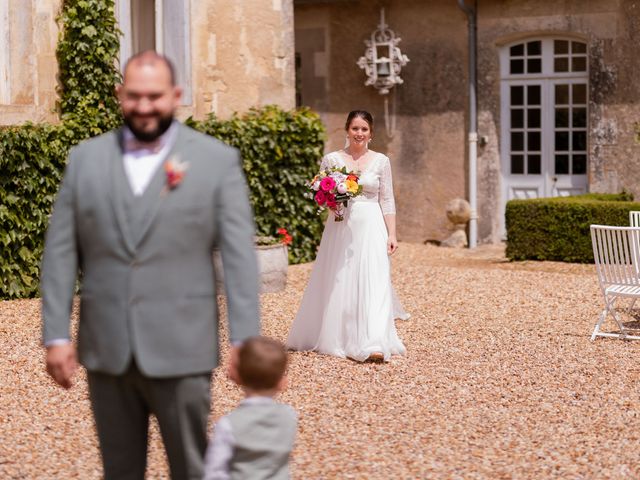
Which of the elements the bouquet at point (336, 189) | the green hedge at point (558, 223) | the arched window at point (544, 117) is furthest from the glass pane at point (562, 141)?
the bouquet at point (336, 189)

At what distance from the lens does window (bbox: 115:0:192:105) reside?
A: 38.1 ft

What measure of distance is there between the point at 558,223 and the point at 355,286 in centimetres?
566

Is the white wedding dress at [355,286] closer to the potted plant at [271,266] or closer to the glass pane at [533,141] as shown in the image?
the potted plant at [271,266]

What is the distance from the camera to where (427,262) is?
13062 mm

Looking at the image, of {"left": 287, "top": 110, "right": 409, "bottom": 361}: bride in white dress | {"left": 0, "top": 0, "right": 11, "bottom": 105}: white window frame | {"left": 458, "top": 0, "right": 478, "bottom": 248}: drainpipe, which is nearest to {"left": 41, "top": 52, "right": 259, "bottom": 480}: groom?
{"left": 287, "top": 110, "right": 409, "bottom": 361}: bride in white dress

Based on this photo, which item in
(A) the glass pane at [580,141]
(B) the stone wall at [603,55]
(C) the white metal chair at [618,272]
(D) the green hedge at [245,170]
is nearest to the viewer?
(C) the white metal chair at [618,272]

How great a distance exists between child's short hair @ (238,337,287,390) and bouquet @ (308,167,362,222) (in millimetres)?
4226

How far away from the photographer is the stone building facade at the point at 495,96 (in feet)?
45.0

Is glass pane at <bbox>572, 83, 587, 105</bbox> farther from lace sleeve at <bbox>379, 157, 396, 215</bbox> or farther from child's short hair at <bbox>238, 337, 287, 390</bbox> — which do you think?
child's short hair at <bbox>238, 337, 287, 390</bbox>

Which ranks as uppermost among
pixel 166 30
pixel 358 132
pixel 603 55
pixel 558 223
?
pixel 166 30

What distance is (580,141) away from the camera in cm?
1422

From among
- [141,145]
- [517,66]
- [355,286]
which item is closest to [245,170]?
[517,66]

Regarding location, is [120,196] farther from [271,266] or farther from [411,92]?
[411,92]

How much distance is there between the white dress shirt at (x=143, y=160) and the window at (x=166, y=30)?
28.5ft
